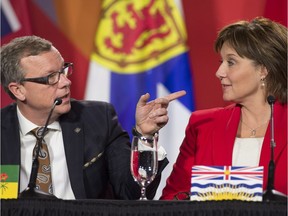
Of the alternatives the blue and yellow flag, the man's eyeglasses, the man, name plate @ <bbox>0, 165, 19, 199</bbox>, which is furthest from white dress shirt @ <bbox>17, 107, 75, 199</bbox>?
the blue and yellow flag

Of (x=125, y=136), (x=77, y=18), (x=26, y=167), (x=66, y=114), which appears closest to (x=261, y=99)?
(x=125, y=136)

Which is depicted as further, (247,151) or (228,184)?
(247,151)

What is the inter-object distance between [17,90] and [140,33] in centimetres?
89

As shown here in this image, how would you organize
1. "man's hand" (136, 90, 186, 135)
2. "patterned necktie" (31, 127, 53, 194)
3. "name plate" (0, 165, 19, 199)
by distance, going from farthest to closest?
"patterned necktie" (31, 127, 53, 194) → "man's hand" (136, 90, 186, 135) → "name plate" (0, 165, 19, 199)

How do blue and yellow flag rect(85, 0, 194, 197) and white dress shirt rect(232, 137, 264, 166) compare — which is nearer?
white dress shirt rect(232, 137, 264, 166)

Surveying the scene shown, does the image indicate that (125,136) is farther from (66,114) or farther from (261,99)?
(261,99)

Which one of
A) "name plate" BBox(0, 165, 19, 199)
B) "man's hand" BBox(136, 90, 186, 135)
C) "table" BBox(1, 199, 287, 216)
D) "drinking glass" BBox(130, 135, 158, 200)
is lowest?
"table" BBox(1, 199, 287, 216)

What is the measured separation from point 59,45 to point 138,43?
16.0 inches

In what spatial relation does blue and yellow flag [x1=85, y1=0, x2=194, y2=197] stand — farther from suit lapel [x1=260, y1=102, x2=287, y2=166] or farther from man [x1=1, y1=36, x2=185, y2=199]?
suit lapel [x1=260, y1=102, x2=287, y2=166]

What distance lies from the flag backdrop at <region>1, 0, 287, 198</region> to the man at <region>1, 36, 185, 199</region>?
0.69m

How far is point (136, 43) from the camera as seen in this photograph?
3.46 metres

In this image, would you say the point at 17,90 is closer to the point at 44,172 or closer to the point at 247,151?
the point at 44,172

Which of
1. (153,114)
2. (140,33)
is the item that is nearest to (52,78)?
(153,114)

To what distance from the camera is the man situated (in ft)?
8.67
